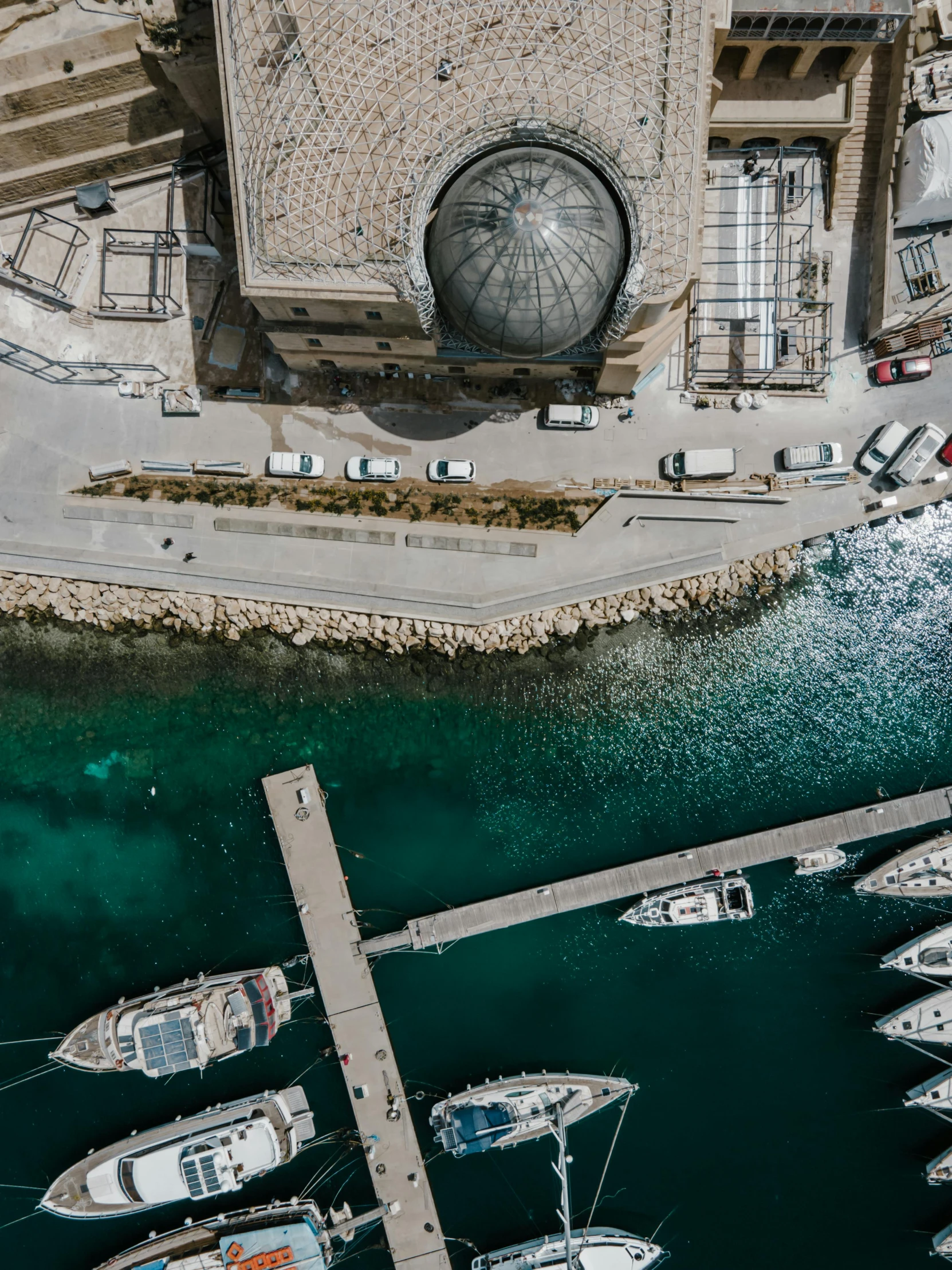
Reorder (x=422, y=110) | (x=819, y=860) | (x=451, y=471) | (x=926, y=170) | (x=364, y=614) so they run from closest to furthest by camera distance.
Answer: (x=422, y=110) < (x=926, y=170) < (x=451, y=471) < (x=819, y=860) < (x=364, y=614)

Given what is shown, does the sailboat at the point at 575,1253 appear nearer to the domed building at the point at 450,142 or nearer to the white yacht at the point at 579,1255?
the white yacht at the point at 579,1255

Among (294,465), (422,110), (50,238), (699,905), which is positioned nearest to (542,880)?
(699,905)

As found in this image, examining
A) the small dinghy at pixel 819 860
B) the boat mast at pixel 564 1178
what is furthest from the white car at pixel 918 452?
the boat mast at pixel 564 1178

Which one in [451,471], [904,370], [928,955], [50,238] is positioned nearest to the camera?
[904,370]

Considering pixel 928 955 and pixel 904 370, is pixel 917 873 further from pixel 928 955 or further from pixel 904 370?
pixel 904 370

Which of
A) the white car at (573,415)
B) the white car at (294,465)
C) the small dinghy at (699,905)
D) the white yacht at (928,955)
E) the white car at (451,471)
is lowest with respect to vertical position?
the white yacht at (928,955)

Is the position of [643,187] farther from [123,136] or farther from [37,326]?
[37,326]

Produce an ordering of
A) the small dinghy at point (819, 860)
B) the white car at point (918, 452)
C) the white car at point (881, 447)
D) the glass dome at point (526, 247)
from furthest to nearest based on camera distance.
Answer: the small dinghy at point (819, 860) → the white car at point (881, 447) → the white car at point (918, 452) → the glass dome at point (526, 247)
